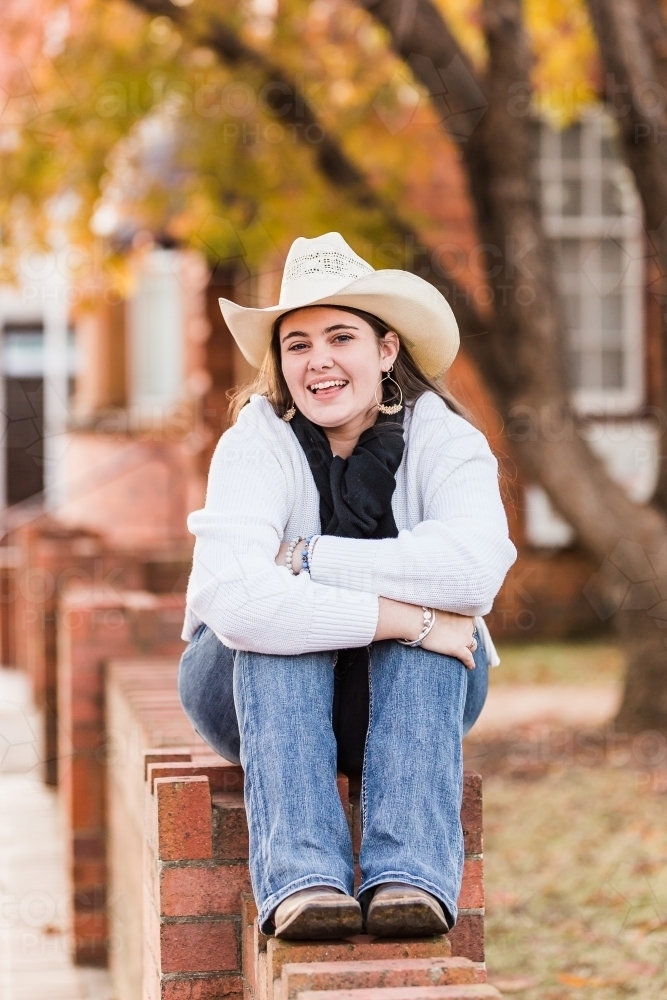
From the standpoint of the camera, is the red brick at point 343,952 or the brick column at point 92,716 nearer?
the red brick at point 343,952

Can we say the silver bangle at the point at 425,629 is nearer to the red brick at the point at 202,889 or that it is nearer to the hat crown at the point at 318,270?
the red brick at the point at 202,889

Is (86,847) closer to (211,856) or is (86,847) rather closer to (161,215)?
(211,856)

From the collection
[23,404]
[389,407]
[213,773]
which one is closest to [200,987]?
[213,773]

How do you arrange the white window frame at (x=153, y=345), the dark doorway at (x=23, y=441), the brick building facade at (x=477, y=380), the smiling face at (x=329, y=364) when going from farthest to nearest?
the dark doorway at (x=23, y=441), the white window frame at (x=153, y=345), the brick building facade at (x=477, y=380), the smiling face at (x=329, y=364)

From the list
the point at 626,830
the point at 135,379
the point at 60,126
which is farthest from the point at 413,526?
the point at 135,379

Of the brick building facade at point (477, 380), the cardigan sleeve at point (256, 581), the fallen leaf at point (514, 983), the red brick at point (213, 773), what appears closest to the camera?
the cardigan sleeve at point (256, 581)

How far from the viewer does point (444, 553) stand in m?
2.73

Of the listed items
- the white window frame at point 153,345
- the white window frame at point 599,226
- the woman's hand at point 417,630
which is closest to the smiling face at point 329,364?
the woman's hand at point 417,630

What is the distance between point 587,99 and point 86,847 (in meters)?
6.59

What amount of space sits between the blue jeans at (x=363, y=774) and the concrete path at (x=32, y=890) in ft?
8.61

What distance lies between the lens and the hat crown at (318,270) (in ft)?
9.63

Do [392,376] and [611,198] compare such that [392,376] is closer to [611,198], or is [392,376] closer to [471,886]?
Result: [471,886]

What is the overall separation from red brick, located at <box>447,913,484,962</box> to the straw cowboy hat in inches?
49.8

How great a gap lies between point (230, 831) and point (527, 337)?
508cm
